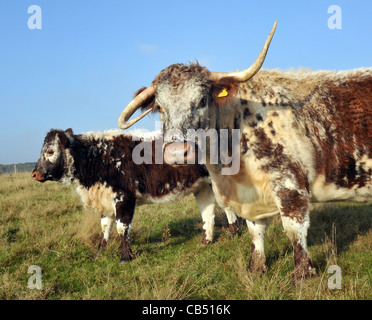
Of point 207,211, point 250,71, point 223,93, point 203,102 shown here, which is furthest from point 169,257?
point 250,71

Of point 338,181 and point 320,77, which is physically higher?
point 320,77

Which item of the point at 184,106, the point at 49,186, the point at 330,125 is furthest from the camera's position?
the point at 49,186

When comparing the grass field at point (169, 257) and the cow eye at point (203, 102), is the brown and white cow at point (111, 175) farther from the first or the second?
the cow eye at point (203, 102)

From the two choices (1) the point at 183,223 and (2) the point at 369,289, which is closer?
(2) the point at 369,289

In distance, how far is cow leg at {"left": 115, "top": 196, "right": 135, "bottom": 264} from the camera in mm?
5858

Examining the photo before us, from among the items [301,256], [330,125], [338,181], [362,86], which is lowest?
[301,256]

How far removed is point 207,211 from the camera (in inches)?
278

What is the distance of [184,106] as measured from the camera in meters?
3.83

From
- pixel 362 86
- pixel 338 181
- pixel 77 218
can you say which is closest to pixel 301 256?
pixel 338 181

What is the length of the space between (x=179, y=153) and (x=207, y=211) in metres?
3.81

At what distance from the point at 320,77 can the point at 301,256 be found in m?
2.39

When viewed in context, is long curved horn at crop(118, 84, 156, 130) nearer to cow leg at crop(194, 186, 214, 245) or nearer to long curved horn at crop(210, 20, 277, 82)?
long curved horn at crop(210, 20, 277, 82)

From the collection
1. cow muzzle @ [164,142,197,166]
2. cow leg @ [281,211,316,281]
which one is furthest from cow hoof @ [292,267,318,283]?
Result: cow muzzle @ [164,142,197,166]
